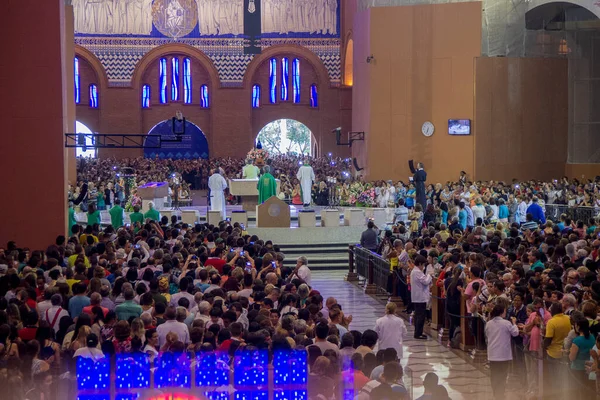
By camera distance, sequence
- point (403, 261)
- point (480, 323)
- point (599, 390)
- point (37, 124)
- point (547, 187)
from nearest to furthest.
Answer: point (599, 390) → point (480, 323) → point (403, 261) → point (37, 124) → point (547, 187)

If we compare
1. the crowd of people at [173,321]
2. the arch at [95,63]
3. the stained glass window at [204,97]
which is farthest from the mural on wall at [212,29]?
the crowd of people at [173,321]

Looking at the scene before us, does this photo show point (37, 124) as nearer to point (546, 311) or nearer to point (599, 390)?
point (546, 311)

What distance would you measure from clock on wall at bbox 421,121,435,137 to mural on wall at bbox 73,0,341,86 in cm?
1186

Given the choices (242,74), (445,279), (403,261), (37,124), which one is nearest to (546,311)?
(445,279)

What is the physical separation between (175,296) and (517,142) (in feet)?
76.6

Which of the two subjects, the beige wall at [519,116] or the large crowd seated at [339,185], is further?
the beige wall at [519,116]

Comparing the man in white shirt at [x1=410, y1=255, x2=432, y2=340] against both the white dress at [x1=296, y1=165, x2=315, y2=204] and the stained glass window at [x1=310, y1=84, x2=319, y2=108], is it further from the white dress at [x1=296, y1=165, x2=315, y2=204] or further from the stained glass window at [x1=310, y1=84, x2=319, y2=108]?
the stained glass window at [x1=310, y1=84, x2=319, y2=108]

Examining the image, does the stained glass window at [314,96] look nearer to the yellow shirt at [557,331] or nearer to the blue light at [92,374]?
the yellow shirt at [557,331]

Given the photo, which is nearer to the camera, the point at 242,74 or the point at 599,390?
the point at 599,390

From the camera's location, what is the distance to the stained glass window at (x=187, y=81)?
43.2 metres

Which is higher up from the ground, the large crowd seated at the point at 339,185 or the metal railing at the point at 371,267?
the large crowd seated at the point at 339,185

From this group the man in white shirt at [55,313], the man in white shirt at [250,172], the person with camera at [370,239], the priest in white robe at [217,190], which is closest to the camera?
the man in white shirt at [55,313]

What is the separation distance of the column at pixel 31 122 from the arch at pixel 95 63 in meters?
25.2

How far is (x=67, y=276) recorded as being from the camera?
1164 centimetres
